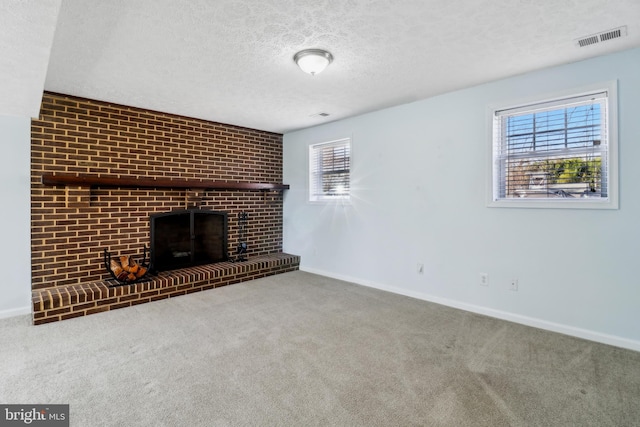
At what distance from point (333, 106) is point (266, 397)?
3.18 metres

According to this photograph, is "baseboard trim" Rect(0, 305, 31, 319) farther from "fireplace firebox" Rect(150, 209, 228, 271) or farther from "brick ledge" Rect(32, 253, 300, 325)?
"fireplace firebox" Rect(150, 209, 228, 271)

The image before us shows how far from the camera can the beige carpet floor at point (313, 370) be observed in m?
1.75

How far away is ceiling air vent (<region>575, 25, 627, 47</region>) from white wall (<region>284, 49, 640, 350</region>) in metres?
0.36

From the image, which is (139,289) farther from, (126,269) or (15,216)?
(15,216)

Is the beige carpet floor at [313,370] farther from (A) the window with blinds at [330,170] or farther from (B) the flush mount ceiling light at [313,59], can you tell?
(B) the flush mount ceiling light at [313,59]

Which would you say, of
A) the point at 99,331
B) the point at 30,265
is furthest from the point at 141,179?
the point at 99,331

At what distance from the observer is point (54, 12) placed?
1548 mm

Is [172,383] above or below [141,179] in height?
below

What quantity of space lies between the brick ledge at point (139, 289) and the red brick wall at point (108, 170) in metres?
0.38

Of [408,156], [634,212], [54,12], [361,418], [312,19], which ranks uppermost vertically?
[312,19]

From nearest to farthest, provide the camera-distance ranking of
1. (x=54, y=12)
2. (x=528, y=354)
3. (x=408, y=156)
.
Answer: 1. (x=54, y=12)
2. (x=528, y=354)
3. (x=408, y=156)

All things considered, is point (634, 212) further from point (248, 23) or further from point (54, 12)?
point (54, 12)

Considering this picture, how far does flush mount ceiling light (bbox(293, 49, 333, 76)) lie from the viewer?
2.44 meters

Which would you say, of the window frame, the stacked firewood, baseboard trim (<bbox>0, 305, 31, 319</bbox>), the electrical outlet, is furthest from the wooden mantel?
the electrical outlet
